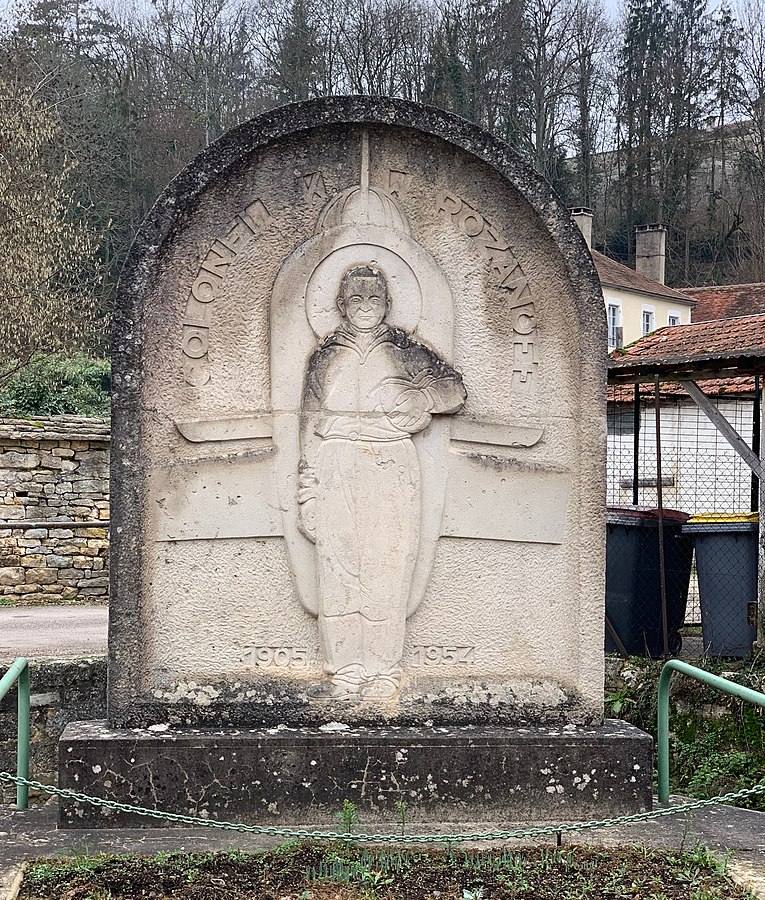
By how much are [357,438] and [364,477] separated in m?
0.16

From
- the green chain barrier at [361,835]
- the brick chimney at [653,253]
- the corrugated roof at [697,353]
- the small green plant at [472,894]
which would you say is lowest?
the small green plant at [472,894]

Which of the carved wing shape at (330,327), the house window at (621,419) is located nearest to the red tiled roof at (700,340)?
the carved wing shape at (330,327)

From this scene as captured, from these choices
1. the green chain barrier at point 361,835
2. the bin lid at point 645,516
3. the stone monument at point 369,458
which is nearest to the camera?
the green chain barrier at point 361,835

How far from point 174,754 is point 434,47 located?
3174 centimetres

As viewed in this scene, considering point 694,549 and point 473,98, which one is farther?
point 473,98

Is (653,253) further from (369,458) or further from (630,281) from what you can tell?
(369,458)

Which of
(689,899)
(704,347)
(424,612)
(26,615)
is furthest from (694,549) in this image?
(26,615)

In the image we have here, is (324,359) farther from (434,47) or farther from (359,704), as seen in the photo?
(434,47)

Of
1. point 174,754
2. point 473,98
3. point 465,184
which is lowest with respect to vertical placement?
point 174,754

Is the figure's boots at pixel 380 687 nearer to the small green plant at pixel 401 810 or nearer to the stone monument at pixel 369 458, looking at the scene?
the stone monument at pixel 369 458

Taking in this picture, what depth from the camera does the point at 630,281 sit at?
103 ft

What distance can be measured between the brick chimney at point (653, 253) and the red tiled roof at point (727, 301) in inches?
41.4

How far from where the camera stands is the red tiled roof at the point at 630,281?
30656 mm

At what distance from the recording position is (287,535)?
15.0 ft
